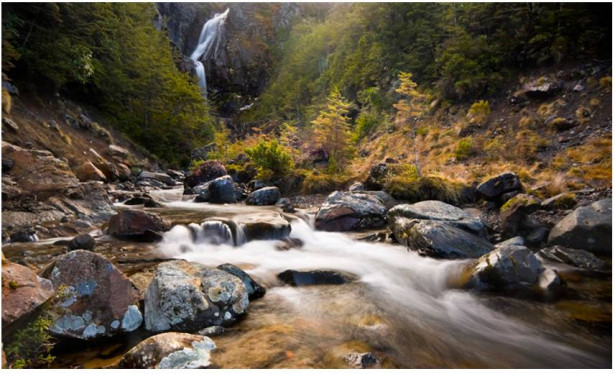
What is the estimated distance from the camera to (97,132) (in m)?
20.9

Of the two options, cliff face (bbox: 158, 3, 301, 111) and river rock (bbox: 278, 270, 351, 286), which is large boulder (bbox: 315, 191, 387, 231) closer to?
river rock (bbox: 278, 270, 351, 286)

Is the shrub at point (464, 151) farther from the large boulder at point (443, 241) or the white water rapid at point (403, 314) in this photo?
the white water rapid at point (403, 314)

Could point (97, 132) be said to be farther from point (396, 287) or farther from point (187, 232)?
point (396, 287)

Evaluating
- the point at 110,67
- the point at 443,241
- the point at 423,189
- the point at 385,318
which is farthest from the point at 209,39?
the point at 385,318

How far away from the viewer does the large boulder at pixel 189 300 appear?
4.16 m

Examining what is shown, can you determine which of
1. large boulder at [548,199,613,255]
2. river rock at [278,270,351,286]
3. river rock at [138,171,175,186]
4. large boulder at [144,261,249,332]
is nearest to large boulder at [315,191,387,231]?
river rock at [278,270,351,286]

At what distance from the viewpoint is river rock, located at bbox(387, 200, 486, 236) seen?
8.48 meters

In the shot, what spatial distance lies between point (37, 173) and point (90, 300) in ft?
26.8

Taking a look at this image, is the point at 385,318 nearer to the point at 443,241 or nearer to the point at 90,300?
the point at 443,241

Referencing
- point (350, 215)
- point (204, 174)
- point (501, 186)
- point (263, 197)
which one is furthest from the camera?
point (204, 174)

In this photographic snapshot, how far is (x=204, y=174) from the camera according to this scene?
66.3 feet

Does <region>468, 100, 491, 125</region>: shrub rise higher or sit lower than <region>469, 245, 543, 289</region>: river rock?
higher

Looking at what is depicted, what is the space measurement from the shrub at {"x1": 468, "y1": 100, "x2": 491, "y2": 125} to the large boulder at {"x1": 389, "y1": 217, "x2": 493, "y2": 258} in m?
12.3
